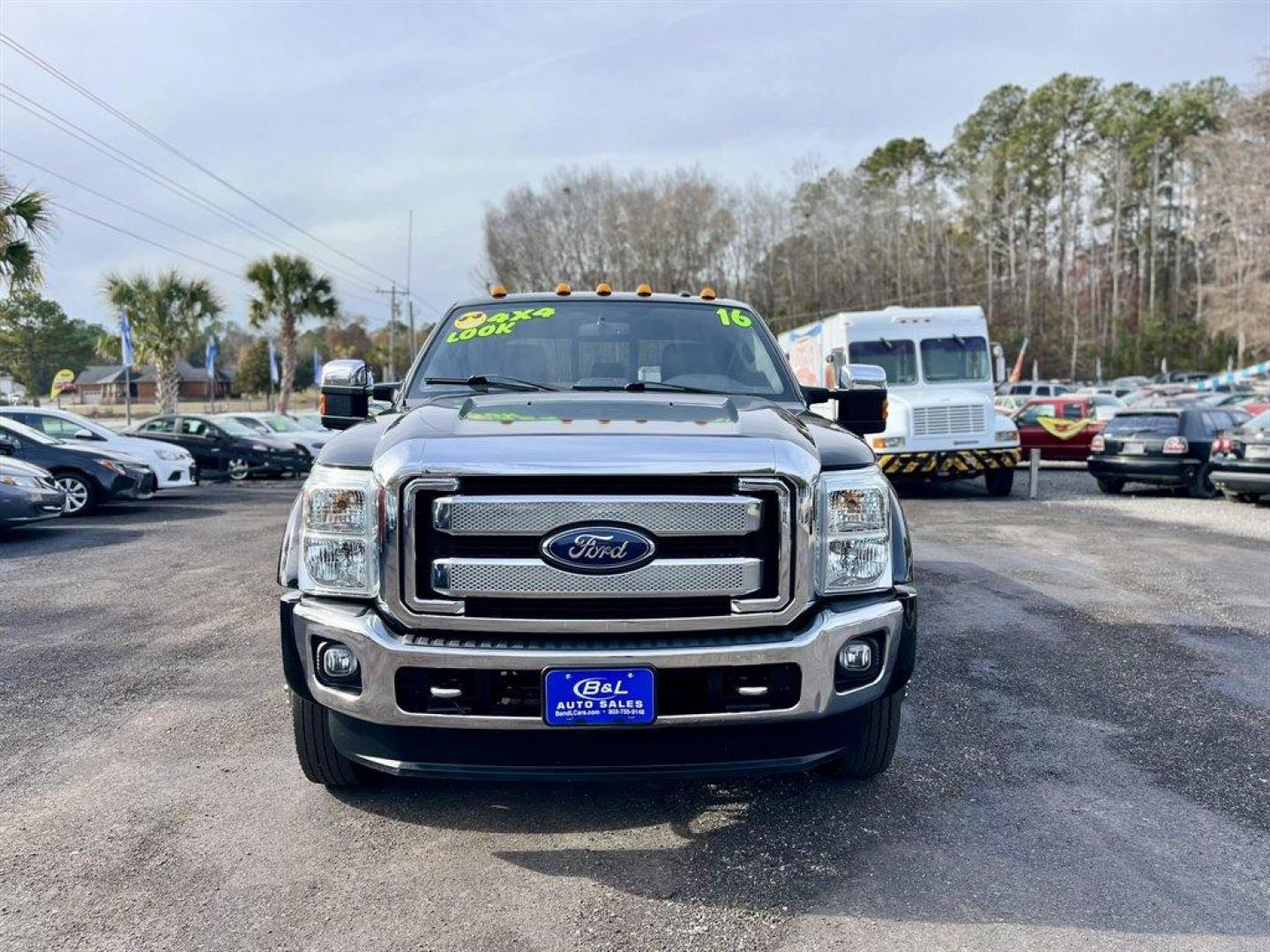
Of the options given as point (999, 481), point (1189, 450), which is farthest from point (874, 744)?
point (1189, 450)

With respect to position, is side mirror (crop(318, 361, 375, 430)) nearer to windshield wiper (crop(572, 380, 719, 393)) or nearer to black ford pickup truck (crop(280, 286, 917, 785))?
windshield wiper (crop(572, 380, 719, 393))

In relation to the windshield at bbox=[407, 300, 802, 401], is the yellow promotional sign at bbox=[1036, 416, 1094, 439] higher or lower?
lower

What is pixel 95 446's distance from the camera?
15.3 metres

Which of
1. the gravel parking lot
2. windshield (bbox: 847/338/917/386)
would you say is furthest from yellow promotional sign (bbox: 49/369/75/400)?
the gravel parking lot

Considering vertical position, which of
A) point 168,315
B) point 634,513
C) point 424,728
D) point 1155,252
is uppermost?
point 1155,252

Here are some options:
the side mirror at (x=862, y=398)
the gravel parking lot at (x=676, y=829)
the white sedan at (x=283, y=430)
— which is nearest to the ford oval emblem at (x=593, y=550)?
the gravel parking lot at (x=676, y=829)

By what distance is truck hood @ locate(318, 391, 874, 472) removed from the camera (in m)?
3.14

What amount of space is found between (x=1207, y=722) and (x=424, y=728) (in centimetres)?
368

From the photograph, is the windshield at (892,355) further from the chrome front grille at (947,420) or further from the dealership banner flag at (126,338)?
the dealership banner flag at (126,338)

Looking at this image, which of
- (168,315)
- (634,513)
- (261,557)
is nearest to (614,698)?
(634,513)

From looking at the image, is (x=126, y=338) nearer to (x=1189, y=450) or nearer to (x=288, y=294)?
(x=288, y=294)

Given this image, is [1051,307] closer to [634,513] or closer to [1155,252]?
[1155,252]

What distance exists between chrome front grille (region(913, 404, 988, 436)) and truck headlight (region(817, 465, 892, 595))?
13.0m

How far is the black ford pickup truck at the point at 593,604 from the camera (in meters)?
3.09
